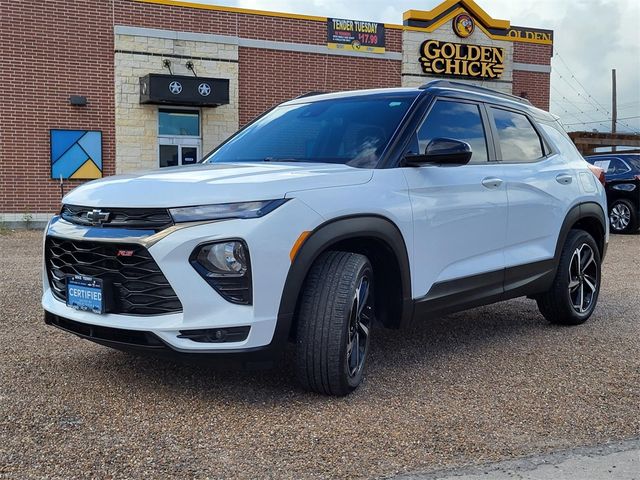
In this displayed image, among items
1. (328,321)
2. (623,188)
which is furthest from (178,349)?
(623,188)

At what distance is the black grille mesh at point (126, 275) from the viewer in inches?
138

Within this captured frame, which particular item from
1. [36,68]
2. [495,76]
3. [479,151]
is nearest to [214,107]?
[36,68]

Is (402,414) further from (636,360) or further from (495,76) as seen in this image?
(495,76)

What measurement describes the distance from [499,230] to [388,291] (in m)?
1.17

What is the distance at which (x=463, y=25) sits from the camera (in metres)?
20.3

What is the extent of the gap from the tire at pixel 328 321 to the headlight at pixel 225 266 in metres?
0.41

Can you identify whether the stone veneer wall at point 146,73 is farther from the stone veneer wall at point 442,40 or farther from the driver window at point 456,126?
the driver window at point 456,126

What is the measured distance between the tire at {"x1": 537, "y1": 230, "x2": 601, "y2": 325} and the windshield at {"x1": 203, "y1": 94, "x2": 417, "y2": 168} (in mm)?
2180

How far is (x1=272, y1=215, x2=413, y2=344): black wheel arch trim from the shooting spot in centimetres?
359

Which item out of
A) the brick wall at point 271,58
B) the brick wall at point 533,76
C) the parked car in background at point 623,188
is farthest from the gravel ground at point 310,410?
the brick wall at point 533,76

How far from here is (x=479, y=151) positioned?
505cm

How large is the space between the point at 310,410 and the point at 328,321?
49 centimetres

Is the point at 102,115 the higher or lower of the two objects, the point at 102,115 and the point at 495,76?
the lower

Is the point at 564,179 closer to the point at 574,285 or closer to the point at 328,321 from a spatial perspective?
the point at 574,285
